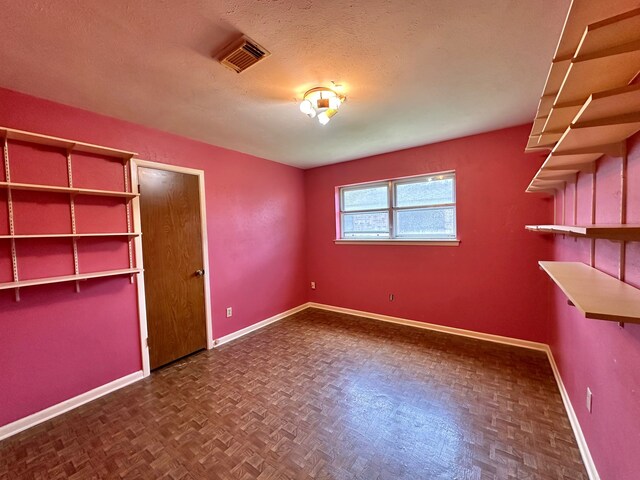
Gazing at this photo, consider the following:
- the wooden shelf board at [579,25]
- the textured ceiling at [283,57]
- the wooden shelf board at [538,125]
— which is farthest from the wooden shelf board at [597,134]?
the textured ceiling at [283,57]

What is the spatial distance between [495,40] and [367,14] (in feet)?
2.64

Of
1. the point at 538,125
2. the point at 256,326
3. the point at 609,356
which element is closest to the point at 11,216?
the point at 256,326

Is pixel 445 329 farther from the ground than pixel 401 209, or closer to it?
closer to it

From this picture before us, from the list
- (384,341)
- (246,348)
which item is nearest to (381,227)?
(384,341)

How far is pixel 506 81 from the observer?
1941 millimetres

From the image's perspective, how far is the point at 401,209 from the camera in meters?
3.88

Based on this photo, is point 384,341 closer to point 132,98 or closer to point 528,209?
point 528,209

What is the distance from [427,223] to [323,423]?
2792 mm

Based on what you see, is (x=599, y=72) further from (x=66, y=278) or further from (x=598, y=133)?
(x=66, y=278)

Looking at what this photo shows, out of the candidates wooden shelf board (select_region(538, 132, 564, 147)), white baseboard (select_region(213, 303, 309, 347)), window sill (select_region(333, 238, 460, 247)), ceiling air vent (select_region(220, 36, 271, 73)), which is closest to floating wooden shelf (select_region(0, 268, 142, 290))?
white baseboard (select_region(213, 303, 309, 347))

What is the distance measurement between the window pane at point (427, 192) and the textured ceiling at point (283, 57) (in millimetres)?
971

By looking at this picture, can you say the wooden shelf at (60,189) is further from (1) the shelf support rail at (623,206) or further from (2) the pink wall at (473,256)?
(1) the shelf support rail at (623,206)

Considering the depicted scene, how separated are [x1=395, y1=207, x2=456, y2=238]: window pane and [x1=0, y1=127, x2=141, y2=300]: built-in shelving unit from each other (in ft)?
10.8

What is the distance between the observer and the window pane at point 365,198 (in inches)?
160
